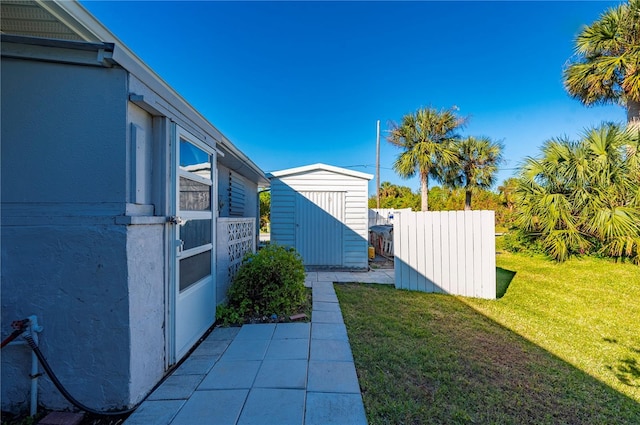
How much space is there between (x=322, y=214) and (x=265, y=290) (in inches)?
146

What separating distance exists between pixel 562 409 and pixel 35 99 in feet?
13.9

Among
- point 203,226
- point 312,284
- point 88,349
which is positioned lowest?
point 312,284

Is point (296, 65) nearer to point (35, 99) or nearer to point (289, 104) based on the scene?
point (289, 104)

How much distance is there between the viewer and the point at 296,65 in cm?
999

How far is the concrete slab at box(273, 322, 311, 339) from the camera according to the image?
3.03 m

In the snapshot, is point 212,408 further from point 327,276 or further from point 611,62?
point 611,62

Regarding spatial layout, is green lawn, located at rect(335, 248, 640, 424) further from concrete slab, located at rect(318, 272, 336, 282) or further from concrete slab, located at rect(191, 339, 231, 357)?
concrete slab, located at rect(191, 339, 231, 357)

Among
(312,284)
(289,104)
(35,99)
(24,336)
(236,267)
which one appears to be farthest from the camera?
(289,104)

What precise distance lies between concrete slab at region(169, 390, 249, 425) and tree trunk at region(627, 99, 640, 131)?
36.3ft

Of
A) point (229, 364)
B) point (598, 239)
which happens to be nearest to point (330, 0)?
point (229, 364)

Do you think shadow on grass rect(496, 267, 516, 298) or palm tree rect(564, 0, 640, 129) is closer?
shadow on grass rect(496, 267, 516, 298)

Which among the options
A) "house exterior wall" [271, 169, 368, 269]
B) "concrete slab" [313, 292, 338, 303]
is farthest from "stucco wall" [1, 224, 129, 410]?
"house exterior wall" [271, 169, 368, 269]

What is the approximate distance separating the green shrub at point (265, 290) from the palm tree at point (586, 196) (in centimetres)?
664

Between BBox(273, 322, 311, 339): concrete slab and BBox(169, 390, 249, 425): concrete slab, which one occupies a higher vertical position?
BBox(169, 390, 249, 425): concrete slab
